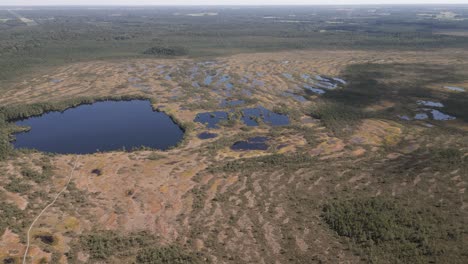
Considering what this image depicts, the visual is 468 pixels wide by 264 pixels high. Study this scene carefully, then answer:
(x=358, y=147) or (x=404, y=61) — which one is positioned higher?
(x=404, y=61)

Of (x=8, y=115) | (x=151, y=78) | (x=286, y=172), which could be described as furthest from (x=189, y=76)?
(x=286, y=172)

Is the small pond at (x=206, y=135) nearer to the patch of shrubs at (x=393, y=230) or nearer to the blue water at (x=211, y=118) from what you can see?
the blue water at (x=211, y=118)

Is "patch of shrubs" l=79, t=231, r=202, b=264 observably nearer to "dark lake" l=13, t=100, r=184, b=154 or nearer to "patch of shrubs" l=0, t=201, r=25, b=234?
"patch of shrubs" l=0, t=201, r=25, b=234

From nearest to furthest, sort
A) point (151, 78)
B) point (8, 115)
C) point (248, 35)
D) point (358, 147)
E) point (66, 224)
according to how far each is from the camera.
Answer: point (66, 224) → point (358, 147) → point (8, 115) → point (151, 78) → point (248, 35)

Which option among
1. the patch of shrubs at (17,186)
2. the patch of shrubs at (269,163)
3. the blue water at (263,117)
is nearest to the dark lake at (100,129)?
the patch of shrubs at (17,186)

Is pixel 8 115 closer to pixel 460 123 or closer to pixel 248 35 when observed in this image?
pixel 460 123

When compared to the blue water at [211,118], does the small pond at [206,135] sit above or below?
below

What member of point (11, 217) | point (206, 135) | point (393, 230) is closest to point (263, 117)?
point (206, 135)

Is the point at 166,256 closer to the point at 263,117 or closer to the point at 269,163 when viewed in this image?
the point at 269,163
